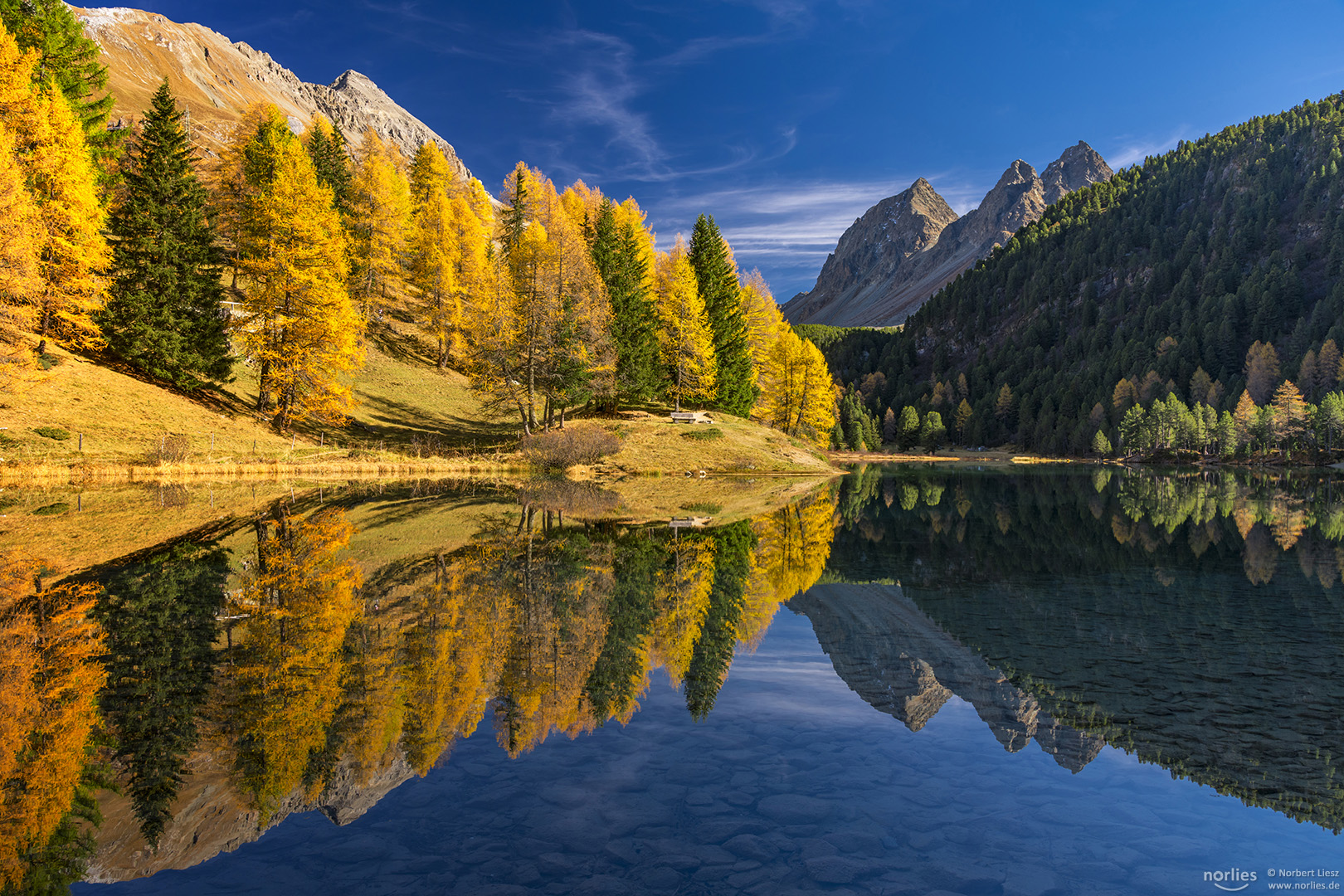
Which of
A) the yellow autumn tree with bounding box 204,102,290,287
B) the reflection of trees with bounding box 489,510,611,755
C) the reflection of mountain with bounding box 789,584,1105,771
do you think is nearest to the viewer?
the reflection of mountain with bounding box 789,584,1105,771

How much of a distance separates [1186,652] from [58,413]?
3895cm

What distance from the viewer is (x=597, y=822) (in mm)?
5141

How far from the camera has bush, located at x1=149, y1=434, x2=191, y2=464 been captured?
97.9 ft

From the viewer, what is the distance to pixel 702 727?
7.07 metres

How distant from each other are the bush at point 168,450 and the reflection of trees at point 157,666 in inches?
798

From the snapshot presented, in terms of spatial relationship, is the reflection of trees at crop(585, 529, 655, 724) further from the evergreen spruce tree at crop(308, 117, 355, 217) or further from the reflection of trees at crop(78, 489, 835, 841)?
the evergreen spruce tree at crop(308, 117, 355, 217)

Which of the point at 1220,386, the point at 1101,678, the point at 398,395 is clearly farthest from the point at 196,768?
the point at 1220,386

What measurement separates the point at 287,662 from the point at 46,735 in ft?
7.36

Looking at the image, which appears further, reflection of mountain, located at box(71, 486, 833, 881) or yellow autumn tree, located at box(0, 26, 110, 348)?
yellow autumn tree, located at box(0, 26, 110, 348)

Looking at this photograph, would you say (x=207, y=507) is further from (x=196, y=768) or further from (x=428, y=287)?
(x=428, y=287)

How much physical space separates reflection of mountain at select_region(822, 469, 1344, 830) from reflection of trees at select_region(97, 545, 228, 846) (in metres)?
7.57

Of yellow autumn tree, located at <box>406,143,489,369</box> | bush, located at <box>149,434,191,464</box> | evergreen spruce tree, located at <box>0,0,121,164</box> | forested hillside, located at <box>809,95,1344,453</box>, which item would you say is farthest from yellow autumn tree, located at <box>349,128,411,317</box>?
forested hillside, located at <box>809,95,1344,453</box>

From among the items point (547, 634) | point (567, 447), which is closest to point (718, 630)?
point (547, 634)

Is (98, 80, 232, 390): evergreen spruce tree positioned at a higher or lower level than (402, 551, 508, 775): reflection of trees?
higher
